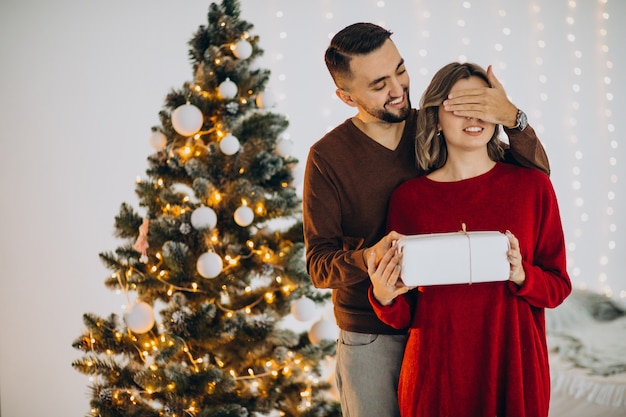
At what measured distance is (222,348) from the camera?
244cm

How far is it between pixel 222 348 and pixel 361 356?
2.85ft

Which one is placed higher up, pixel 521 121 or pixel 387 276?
pixel 521 121

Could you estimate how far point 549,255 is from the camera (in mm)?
1479

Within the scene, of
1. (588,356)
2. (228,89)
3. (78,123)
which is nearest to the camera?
(228,89)

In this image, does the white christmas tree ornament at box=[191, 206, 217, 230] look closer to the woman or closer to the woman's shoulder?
the woman

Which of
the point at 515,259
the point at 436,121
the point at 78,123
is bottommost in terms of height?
the point at 515,259

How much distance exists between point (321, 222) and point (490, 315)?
20.1 inches

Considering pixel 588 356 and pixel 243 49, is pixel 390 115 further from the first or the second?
pixel 588 356

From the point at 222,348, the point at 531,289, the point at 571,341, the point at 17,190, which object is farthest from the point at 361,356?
the point at 17,190

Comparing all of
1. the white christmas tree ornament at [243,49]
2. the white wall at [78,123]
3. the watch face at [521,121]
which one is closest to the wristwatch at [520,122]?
the watch face at [521,121]

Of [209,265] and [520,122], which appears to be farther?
[209,265]

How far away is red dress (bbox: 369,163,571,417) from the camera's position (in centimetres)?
141

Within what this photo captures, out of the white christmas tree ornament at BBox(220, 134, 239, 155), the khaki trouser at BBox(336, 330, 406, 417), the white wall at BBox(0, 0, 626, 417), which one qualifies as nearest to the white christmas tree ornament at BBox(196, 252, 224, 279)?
the white christmas tree ornament at BBox(220, 134, 239, 155)

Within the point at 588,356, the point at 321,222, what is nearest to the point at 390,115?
the point at 321,222
